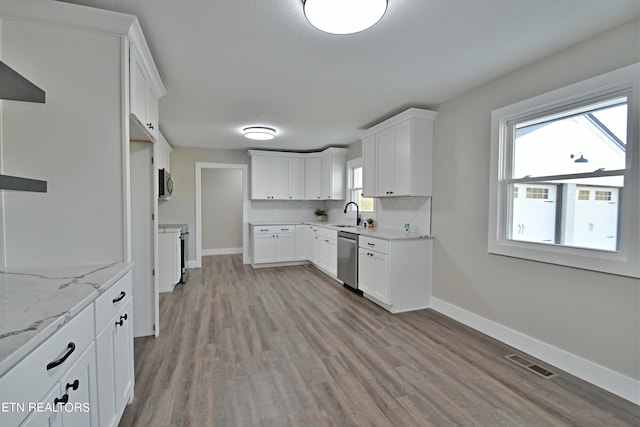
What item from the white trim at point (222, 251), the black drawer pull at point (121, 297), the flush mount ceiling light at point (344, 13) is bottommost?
the white trim at point (222, 251)

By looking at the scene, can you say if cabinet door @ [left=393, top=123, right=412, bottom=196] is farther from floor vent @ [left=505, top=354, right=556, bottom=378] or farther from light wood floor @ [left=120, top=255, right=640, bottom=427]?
floor vent @ [left=505, top=354, right=556, bottom=378]

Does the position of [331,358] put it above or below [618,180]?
below

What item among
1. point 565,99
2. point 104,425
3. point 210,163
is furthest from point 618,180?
point 210,163

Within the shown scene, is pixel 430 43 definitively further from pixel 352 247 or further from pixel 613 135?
pixel 352 247

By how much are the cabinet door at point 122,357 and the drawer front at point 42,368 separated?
1.24ft

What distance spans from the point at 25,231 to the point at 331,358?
2254 mm

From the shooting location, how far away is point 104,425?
4.37 ft

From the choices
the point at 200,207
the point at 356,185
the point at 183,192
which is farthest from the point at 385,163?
the point at 183,192

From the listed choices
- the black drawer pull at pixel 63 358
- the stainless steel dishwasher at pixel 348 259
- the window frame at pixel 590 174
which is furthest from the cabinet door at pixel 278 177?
the black drawer pull at pixel 63 358

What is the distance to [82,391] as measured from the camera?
3.79 feet

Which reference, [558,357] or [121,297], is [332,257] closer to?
[558,357]

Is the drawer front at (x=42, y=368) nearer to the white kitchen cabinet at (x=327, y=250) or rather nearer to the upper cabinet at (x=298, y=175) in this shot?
the white kitchen cabinet at (x=327, y=250)

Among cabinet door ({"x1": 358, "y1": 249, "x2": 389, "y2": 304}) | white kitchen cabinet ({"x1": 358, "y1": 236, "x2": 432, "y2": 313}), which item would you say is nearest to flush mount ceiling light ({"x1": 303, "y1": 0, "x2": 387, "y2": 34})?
white kitchen cabinet ({"x1": 358, "y1": 236, "x2": 432, "y2": 313})

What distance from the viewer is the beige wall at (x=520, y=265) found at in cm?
198
